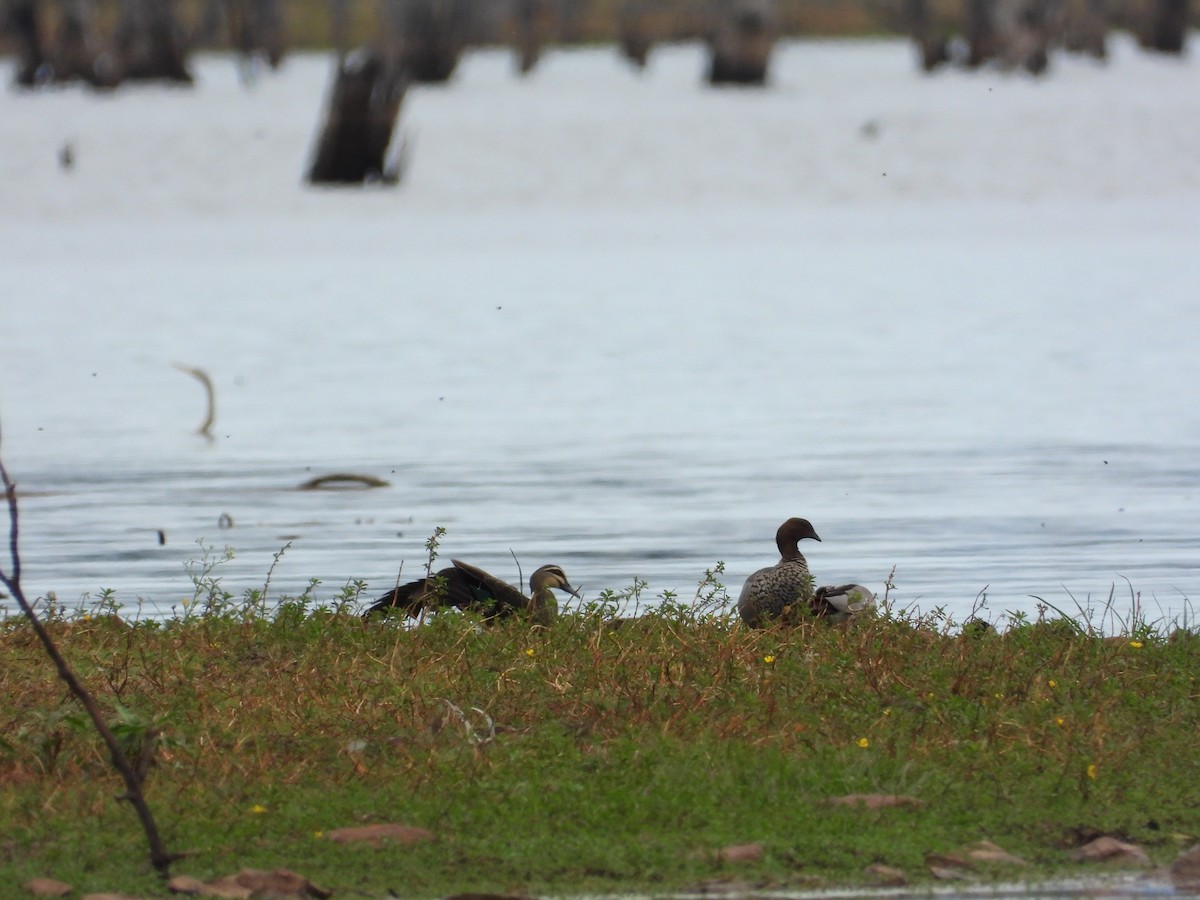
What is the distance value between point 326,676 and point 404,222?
91.2 ft

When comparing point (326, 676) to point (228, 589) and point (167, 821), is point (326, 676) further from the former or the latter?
point (228, 589)

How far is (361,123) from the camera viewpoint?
39344 millimetres

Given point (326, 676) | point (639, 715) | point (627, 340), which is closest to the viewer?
point (639, 715)

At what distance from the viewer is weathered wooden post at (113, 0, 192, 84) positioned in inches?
2414

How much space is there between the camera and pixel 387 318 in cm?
2527

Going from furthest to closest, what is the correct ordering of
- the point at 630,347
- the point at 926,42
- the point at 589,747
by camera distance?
the point at 926,42, the point at 630,347, the point at 589,747

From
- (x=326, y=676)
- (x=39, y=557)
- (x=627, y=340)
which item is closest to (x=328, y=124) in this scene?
(x=627, y=340)

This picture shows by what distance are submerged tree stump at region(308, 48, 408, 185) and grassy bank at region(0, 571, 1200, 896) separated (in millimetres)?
28891

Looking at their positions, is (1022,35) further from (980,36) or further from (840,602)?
(840,602)

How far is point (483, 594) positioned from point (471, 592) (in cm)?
7

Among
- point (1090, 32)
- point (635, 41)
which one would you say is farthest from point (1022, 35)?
point (635, 41)

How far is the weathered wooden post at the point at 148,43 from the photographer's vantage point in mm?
61312

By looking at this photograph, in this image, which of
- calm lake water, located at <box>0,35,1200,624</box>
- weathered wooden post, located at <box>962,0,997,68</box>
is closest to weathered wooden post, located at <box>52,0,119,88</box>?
calm lake water, located at <box>0,35,1200,624</box>

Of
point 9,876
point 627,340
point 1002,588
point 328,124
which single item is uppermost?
point 328,124
